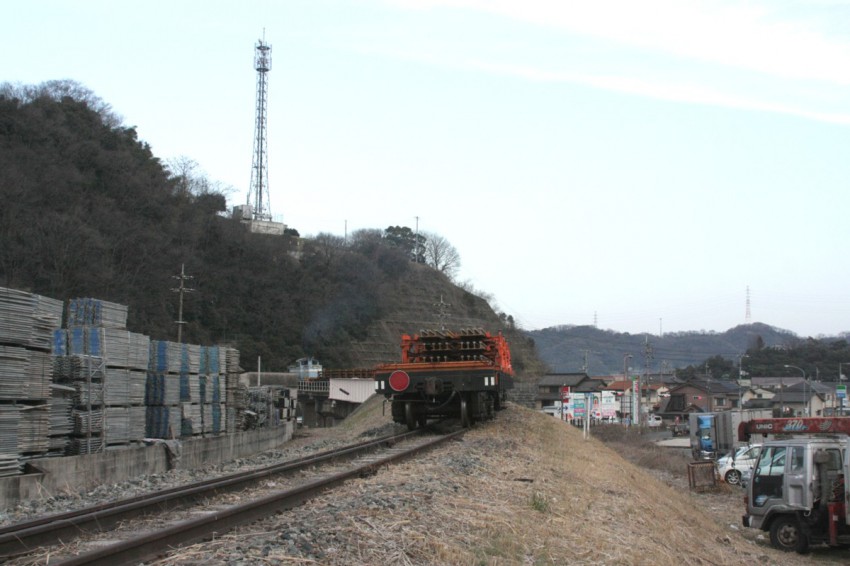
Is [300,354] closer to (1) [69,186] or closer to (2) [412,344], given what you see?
(1) [69,186]

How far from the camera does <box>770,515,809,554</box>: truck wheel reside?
639 inches

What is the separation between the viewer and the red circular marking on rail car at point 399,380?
19.2m

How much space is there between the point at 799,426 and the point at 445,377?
8.01 metres

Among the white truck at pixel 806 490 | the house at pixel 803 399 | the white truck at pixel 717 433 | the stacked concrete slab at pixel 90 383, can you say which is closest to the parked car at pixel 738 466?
the white truck at pixel 717 433

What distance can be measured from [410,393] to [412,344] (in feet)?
5.93

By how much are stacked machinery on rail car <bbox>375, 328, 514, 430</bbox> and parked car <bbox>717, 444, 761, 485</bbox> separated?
41.5ft

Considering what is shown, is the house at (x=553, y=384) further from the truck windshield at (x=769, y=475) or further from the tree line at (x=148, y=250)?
the truck windshield at (x=769, y=475)

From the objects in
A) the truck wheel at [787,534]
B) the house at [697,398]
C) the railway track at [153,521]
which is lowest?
the house at [697,398]

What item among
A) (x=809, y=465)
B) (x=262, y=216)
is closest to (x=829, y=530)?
(x=809, y=465)

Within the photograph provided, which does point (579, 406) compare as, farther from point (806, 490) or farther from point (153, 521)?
point (153, 521)

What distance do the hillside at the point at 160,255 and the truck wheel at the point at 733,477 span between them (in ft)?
113

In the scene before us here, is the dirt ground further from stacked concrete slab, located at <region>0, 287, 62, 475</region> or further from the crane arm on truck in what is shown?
stacked concrete slab, located at <region>0, 287, 62, 475</region>

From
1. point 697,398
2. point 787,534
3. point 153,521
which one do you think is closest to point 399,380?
point 787,534

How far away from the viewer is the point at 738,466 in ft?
102
